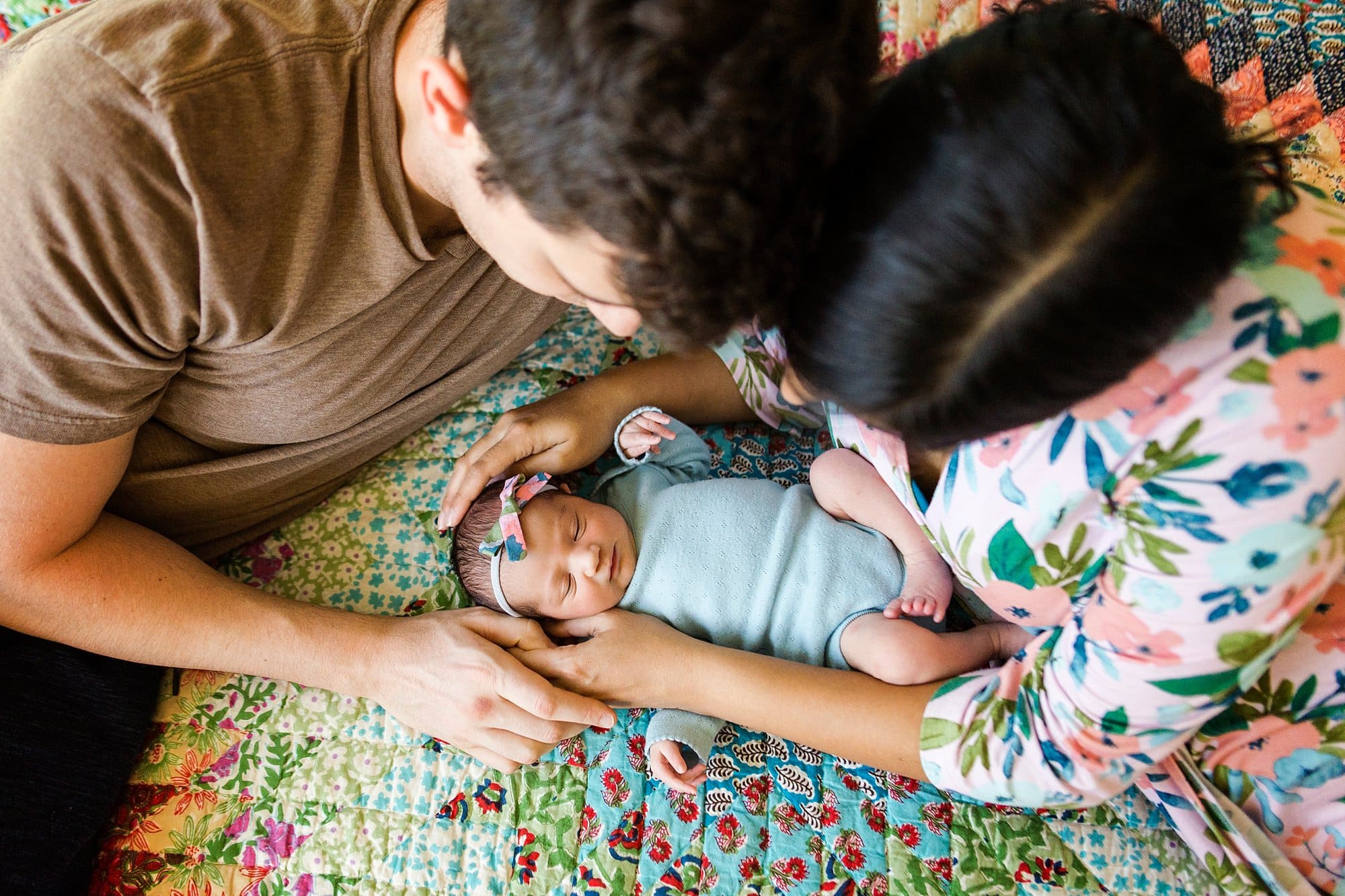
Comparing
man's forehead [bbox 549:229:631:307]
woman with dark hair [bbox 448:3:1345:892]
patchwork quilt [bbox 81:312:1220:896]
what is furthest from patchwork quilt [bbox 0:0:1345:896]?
man's forehead [bbox 549:229:631:307]

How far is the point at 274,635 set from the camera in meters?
1.18

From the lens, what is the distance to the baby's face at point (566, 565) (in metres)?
1.30

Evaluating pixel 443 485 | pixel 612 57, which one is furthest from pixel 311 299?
pixel 612 57

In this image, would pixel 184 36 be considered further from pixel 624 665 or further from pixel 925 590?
pixel 925 590

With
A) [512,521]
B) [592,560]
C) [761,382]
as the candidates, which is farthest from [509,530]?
[761,382]

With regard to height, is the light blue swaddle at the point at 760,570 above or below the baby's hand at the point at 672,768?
above

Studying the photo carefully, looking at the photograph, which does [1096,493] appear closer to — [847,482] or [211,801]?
[847,482]

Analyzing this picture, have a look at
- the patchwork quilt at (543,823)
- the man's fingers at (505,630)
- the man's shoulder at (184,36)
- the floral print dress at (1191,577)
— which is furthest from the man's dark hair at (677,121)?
the patchwork quilt at (543,823)

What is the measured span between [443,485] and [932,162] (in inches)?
39.0

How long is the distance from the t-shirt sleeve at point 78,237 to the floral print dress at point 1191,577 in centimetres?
73

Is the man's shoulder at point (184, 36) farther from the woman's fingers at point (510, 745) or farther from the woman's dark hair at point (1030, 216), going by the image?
the woman's fingers at point (510, 745)

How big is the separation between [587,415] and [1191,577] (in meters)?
0.89

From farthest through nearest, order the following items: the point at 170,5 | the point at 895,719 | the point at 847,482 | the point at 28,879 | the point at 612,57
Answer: the point at 847,482
the point at 895,719
the point at 28,879
the point at 170,5
the point at 612,57

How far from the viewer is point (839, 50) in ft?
2.25
